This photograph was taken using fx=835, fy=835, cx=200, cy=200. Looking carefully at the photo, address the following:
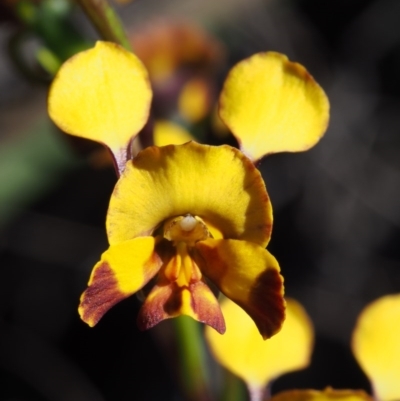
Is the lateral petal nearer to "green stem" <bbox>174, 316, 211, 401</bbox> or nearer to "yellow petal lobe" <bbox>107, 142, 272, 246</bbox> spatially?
"yellow petal lobe" <bbox>107, 142, 272, 246</bbox>

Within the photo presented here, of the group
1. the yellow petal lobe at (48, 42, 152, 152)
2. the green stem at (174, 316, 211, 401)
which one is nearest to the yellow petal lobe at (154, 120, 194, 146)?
the green stem at (174, 316, 211, 401)

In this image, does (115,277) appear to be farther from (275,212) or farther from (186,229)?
(275,212)

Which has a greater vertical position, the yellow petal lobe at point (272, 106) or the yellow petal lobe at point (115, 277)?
the yellow petal lobe at point (272, 106)

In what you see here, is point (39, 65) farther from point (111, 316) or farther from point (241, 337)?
point (111, 316)

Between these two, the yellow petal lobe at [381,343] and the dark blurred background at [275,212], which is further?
the dark blurred background at [275,212]

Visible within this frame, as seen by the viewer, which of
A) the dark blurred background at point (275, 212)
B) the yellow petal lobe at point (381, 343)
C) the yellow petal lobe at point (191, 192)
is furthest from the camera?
the dark blurred background at point (275, 212)

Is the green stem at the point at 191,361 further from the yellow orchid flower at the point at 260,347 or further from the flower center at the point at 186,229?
the flower center at the point at 186,229

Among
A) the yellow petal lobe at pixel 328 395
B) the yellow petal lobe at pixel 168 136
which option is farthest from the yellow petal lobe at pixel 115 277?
the yellow petal lobe at pixel 168 136
